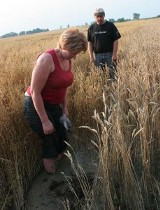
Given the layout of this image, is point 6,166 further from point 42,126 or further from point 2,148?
point 42,126

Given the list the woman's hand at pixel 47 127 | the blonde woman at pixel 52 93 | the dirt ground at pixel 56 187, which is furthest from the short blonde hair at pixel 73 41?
the dirt ground at pixel 56 187

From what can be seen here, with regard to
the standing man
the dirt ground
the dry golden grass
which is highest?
the standing man

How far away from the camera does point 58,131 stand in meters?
3.44

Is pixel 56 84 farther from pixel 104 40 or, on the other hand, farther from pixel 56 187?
pixel 104 40

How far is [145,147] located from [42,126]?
993 millimetres

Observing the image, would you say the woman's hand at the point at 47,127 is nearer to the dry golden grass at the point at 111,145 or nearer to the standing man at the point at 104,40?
the dry golden grass at the point at 111,145

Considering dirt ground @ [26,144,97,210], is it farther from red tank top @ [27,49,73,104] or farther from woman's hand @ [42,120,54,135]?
red tank top @ [27,49,73,104]

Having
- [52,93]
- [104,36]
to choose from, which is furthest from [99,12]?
[52,93]

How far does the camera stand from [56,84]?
3137 millimetres

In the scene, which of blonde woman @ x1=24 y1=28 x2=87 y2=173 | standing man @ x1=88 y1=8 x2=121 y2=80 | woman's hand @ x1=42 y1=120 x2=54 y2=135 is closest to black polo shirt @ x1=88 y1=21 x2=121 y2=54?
standing man @ x1=88 y1=8 x2=121 y2=80

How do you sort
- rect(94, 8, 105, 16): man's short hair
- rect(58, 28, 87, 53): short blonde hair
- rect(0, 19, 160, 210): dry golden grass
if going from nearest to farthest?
1. rect(0, 19, 160, 210): dry golden grass
2. rect(58, 28, 87, 53): short blonde hair
3. rect(94, 8, 105, 16): man's short hair

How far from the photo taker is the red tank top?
3057 mm

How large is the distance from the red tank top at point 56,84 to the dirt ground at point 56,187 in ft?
A: 1.96

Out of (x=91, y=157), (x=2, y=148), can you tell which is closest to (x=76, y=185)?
(x=91, y=157)
